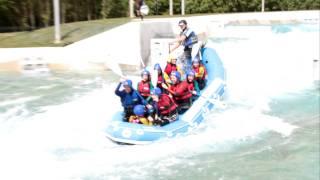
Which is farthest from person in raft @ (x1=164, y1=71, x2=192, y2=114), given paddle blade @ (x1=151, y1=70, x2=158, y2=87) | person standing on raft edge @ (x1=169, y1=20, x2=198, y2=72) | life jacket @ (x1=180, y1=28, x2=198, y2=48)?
life jacket @ (x1=180, y1=28, x2=198, y2=48)

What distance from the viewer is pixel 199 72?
995cm

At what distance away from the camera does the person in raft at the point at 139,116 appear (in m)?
8.24

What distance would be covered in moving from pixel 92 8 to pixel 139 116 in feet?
67.0

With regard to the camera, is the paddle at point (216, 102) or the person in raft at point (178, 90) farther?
the paddle at point (216, 102)

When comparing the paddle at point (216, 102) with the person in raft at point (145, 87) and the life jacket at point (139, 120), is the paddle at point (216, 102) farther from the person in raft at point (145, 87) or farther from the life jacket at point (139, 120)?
the life jacket at point (139, 120)

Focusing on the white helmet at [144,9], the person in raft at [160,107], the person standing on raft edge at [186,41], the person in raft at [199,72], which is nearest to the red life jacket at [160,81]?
the person in raft at [160,107]

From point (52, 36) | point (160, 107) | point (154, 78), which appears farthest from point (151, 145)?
point (52, 36)

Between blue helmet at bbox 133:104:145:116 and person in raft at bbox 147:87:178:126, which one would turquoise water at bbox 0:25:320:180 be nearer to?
person in raft at bbox 147:87:178:126

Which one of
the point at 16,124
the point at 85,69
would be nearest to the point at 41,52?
the point at 85,69

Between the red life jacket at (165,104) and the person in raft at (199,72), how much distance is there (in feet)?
5.32


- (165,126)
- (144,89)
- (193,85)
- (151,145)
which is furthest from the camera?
(193,85)

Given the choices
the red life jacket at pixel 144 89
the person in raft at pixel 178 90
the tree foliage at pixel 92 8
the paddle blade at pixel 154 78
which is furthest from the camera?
the tree foliage at pixel 92 8

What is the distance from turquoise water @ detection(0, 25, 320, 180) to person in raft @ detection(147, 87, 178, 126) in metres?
0.35

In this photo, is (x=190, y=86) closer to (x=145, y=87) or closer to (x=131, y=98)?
(x=145, y=87)
